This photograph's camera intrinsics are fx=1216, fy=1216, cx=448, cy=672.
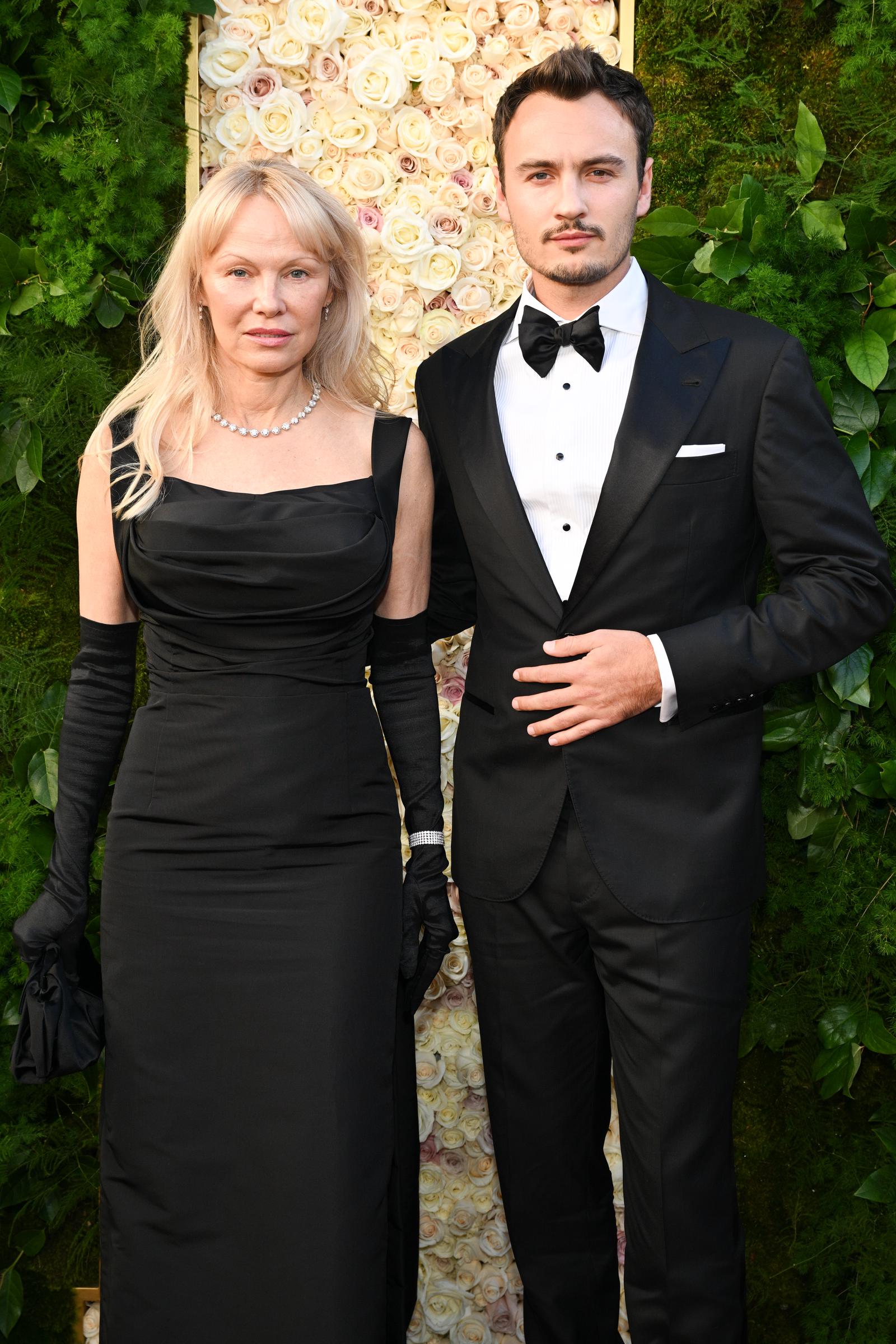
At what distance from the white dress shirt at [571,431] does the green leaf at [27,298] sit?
0.96 metres

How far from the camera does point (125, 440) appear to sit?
6.60 ft

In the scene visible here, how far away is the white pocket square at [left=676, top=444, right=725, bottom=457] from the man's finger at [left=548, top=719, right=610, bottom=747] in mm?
429

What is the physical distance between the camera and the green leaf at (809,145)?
2268 mm

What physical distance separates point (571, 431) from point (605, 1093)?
1.16 meters

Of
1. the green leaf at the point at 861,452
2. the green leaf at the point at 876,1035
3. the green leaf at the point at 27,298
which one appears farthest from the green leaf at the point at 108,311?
the green leaf at the point at 876,1035

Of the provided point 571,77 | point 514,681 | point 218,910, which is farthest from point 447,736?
point 571,77

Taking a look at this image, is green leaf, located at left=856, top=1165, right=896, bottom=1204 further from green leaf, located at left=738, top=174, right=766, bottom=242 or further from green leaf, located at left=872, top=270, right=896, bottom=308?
green leaf, located at left=738, top=174, right=766, bottom=242

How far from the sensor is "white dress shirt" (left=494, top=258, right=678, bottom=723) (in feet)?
6.32

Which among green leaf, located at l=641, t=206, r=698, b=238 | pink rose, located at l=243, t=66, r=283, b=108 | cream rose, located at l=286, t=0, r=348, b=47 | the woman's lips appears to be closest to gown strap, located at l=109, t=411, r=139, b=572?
the woman's lips

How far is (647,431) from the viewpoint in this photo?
1882mm

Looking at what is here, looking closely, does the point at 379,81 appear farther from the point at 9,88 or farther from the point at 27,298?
the point at 27,298

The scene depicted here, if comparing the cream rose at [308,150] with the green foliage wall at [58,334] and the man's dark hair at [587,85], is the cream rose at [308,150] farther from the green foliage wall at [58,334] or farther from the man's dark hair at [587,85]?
the man's dark hair at [587,85]

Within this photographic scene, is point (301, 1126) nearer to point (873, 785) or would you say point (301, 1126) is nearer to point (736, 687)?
point (736, 687)

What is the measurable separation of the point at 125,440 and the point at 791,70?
1480 millimetres
